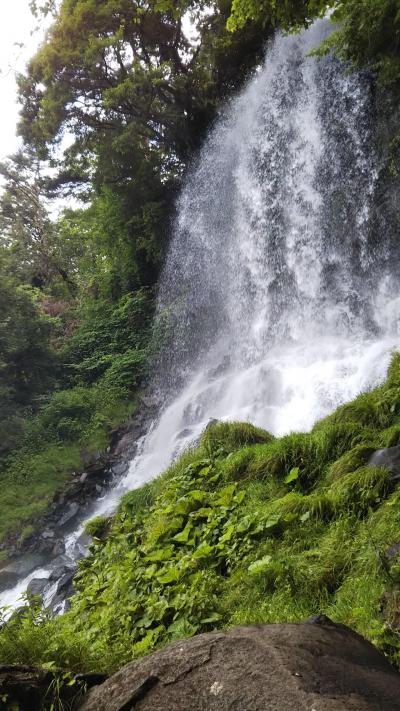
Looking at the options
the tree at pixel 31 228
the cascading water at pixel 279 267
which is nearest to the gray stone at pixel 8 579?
the cascading water at pixel 279 267

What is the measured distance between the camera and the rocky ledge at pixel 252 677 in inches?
64.9

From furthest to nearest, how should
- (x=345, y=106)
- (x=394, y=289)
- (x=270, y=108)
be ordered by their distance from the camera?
1. (x=270, y=108)
2. (x=345, y=106)
3. (x=394, y=289)

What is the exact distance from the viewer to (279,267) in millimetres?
13727

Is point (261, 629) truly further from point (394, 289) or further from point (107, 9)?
point (107, 9)

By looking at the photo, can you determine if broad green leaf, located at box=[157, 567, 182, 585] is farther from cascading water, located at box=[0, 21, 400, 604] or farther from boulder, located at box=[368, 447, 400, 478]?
cascading water, located at box=[0, 21, 400, 604]

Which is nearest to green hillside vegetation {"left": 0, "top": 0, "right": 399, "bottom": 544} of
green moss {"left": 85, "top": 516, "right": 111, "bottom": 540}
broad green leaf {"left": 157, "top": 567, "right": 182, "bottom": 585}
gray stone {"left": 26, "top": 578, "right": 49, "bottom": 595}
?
gray stone {"left": 26, "top": 578, "right": 49, "bottom": 595}

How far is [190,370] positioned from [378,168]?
8.09 metres

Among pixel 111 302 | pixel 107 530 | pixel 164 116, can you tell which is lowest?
pixel 107 530

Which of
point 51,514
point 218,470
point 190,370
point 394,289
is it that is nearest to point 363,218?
point 394,289

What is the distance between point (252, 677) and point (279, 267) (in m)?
12.7

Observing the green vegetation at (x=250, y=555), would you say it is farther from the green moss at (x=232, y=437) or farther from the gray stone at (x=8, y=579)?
the gray stone at (x=8, y=579)

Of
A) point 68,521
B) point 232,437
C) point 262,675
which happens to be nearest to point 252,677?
point 262,675

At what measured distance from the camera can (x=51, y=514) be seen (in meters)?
11.2

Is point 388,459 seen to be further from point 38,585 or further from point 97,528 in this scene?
point 38,585
